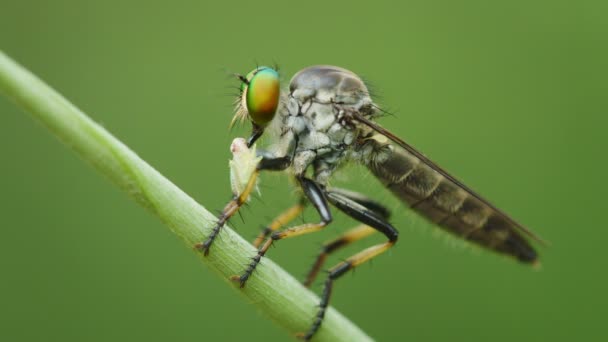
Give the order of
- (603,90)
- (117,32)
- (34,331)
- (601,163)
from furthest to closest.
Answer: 1. (117,32)
2. (603,90)
3. (601,163)
4. (34,331)

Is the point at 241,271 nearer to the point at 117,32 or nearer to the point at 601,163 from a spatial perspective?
the point at 601,163

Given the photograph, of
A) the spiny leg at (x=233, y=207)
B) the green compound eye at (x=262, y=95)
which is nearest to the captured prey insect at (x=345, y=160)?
the green compound eye at (x=262, y=95)

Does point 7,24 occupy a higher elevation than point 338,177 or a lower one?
lower

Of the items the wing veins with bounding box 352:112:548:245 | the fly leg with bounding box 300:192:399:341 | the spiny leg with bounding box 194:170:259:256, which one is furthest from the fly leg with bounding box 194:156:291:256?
the wing veins with bounding box 352:112:548:245

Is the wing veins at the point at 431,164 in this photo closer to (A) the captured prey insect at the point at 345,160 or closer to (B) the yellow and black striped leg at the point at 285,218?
(A) the captured prey insect at the point at 345,160

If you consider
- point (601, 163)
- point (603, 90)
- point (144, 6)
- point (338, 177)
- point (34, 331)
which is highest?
point (603, 90)

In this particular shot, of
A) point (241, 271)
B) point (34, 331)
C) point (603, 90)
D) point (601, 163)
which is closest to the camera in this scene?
point (241, 271)

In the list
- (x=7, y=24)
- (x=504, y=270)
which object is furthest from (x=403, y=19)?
(x=7, y=24)
